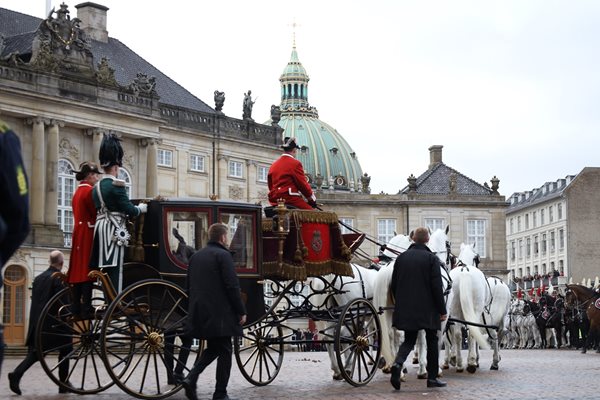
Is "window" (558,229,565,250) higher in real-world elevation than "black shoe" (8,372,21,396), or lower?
higher

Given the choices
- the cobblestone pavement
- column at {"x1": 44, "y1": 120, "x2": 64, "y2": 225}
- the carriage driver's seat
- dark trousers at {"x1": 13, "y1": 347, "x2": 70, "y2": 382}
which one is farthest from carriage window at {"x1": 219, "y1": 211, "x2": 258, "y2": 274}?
column at {"x1": 44, "y1": 120, "x2": 64, "y2": 225}

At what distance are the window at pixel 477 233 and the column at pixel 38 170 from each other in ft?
124

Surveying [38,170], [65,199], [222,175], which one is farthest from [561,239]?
[38,170]

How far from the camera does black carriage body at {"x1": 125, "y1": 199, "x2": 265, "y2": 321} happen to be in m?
12.1

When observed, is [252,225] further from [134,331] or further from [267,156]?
[267,156]

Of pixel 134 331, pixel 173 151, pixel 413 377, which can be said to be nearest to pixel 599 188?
pixel 173 151

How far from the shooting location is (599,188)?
8975 cm

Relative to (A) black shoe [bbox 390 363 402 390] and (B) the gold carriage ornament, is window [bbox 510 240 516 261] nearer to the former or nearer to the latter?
(A) black shoe [bbox 390 363 402 390]

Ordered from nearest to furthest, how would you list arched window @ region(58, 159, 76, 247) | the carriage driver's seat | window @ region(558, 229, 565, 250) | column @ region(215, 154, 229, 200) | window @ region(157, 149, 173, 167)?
1. the carriage driver's seat
2. arched window @ region(58, 159, 76, 247)
3. window @ region(157, 149, 173, 167)
4. column @ region(215, 154, 229, 200)
5. window @ region(558, 229, 565, 250)

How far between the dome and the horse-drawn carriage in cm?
11193

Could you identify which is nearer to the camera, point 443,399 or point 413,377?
point 443,399

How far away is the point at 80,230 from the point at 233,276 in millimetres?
2363

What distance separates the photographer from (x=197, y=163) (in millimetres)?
51688

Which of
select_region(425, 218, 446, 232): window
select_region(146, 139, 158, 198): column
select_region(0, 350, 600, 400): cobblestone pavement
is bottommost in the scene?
select_region(0, 350, 600, 400): cobblestone pavement
